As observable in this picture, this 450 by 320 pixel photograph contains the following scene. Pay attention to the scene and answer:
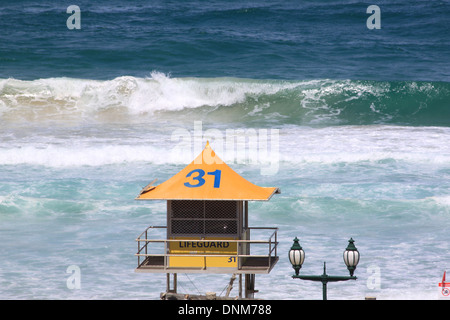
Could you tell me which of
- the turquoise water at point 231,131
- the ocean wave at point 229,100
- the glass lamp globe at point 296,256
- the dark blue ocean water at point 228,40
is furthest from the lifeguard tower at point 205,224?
the dark blue ocean water at point 228,40

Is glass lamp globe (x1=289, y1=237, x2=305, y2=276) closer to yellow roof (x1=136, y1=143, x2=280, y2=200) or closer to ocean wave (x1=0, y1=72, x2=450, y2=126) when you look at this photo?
yellow roof (x1=136, y1=143, x2=280, y2=200)

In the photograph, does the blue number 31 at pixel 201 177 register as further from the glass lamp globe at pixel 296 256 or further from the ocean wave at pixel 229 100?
the ocean wave at pixel 229 100

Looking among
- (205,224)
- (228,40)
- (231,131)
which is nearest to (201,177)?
(205,224)

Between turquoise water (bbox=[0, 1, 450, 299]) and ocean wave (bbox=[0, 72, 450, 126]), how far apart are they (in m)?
0.09

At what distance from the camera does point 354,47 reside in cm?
4512

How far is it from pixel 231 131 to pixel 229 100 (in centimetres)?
563

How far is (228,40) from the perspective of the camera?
4578cm

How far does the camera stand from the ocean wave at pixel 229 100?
37.5 meters

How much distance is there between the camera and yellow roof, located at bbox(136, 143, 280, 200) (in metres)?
13.2

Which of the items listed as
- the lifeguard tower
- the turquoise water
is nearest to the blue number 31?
the lifeguard tower

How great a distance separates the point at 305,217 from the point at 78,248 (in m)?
6.08

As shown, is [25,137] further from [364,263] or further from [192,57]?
[364,263]

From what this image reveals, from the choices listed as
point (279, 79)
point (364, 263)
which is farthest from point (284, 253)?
point (279, 79)

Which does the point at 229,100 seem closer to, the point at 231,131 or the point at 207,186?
the point at 231,131
